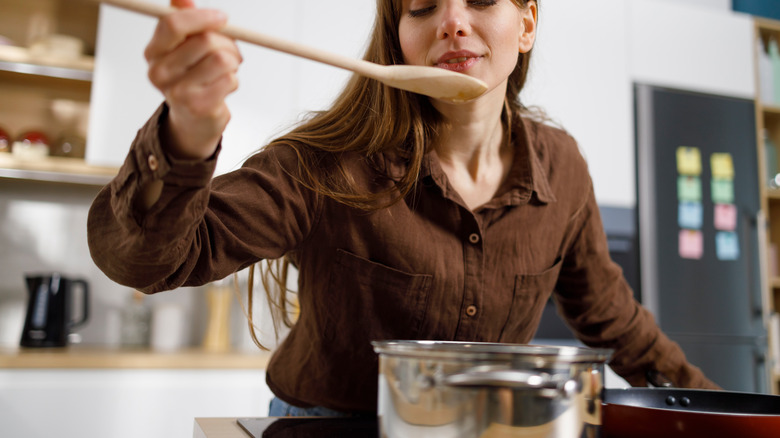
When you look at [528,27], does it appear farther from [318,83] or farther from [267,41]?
[318,83]

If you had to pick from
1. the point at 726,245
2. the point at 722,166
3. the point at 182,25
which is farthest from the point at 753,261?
the point at 182,25

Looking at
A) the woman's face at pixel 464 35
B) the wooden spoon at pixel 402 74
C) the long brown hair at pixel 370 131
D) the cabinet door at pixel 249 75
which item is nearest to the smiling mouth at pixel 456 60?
the woman's face at pixel 464 35

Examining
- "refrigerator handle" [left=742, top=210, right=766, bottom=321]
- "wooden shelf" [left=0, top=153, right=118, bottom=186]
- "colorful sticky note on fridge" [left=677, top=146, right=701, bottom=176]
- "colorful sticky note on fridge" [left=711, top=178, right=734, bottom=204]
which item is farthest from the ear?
"refrigerator handle" [left=742, top=210, right=766, bottom=321]

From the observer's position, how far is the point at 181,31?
50 cm

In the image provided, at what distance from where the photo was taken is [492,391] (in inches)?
17.2

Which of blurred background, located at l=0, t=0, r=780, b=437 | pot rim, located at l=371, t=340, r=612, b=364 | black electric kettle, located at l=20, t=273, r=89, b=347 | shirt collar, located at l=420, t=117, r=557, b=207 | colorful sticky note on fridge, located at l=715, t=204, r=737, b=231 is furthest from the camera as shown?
colorful sticky note on fridge, located at l=715, t=204, r=737, b=231

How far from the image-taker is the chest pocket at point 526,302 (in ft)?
3.21

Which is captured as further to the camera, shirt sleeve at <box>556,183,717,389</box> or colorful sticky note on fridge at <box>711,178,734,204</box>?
colorful sticky note on fridge at <box>711,178,734,204</box>

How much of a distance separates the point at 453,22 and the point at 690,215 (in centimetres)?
199

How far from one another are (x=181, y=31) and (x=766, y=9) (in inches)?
140

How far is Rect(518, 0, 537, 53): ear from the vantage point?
1003 millimetres

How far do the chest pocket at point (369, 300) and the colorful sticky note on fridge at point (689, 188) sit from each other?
75.7 inches

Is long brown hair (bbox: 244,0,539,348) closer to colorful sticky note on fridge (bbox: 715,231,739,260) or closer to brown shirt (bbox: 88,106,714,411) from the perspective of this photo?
brown shirt (bbox: 88,106,714,411)

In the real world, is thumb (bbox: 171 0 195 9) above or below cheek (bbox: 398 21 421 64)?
below
